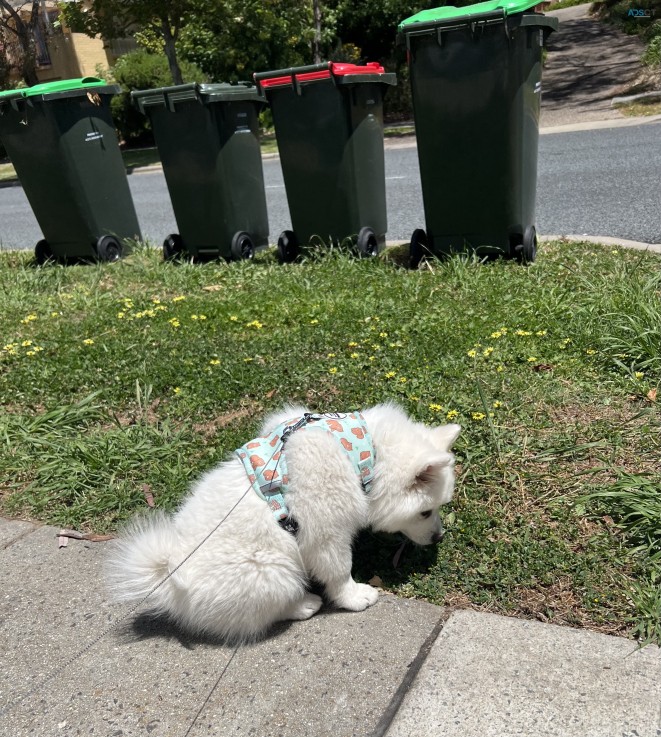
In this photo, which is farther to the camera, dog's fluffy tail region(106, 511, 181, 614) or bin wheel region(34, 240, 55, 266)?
bin wheel region(34, 240, 55, 266)

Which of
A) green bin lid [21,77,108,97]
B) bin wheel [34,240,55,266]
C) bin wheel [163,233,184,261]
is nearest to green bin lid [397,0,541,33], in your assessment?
bin wheel [163,233,184,261]

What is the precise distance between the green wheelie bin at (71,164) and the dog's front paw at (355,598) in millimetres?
5951

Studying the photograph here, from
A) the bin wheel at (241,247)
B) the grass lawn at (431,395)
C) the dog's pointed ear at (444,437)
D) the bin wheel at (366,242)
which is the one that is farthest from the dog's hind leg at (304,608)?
the bin wheel at (241,247)

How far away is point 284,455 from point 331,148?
4466mm

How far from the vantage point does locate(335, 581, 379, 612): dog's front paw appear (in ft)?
8.88

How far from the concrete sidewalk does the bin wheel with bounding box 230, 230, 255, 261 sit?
4.73 metres

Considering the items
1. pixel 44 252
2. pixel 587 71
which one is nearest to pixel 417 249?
pixel 44 252

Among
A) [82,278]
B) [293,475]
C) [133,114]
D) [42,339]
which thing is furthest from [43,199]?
[133,114]

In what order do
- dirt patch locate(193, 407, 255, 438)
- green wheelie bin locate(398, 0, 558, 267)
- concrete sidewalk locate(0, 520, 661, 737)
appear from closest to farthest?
concrete sidewalk locate(0, 520, 661, 737)
dirt patch locate(193, 407, 255, 438)
green wheelie bin locate(398, 0, 558, 267)

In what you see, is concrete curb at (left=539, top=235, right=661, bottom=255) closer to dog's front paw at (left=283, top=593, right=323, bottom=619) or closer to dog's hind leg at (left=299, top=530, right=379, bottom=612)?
dog's hind leg at (left=299, top=530, right=379, bottom=612)

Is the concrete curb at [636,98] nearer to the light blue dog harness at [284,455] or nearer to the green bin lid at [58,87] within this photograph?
the green bin lid at [58,87]

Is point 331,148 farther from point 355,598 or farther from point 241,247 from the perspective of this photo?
point 355,598

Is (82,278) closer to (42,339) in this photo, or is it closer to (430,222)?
(42,339)

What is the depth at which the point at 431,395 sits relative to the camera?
391cm
